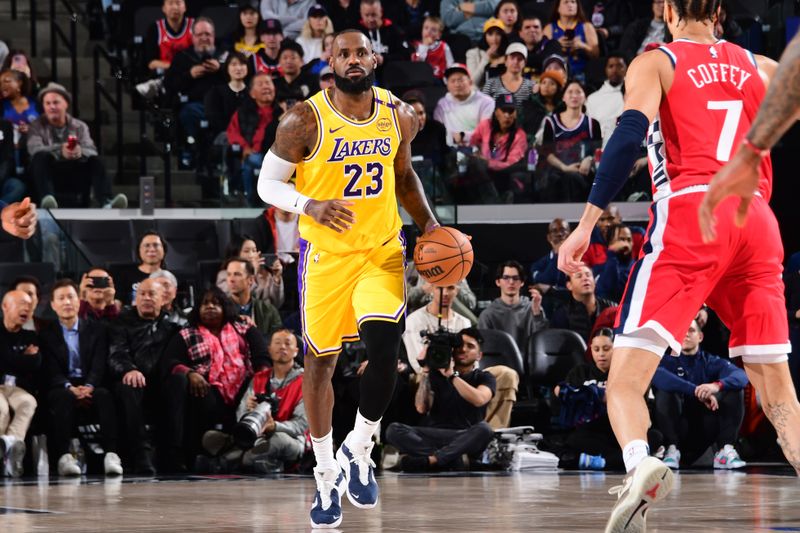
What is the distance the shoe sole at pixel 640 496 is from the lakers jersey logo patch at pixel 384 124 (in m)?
2.67

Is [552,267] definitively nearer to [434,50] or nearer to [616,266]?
[616,266]

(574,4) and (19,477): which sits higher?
(574,4)

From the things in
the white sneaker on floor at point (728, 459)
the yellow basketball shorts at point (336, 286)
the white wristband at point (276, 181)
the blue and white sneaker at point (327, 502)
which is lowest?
the white sneaker on floor at point (728, 459)

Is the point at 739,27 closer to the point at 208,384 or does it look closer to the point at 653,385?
the point at 653,385

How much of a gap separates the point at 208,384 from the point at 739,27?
7.93m

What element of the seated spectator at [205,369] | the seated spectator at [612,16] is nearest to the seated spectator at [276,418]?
the seated spectator at [205,369]

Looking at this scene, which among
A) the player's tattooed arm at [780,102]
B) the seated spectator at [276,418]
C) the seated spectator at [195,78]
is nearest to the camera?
the player's tattooed arm at [780,102]

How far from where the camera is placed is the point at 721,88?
15.6ft

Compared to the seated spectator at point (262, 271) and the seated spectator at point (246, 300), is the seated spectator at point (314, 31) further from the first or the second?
the seated spectator at point (246, 300)

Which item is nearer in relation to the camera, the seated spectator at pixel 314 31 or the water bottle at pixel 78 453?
the water bottle at pixel 78 453

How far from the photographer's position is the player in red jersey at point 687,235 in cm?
458

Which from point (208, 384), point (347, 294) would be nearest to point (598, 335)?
point (208, 384)

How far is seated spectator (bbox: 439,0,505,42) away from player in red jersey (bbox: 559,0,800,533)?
12.6 metres

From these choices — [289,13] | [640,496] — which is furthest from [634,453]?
[289,13]
